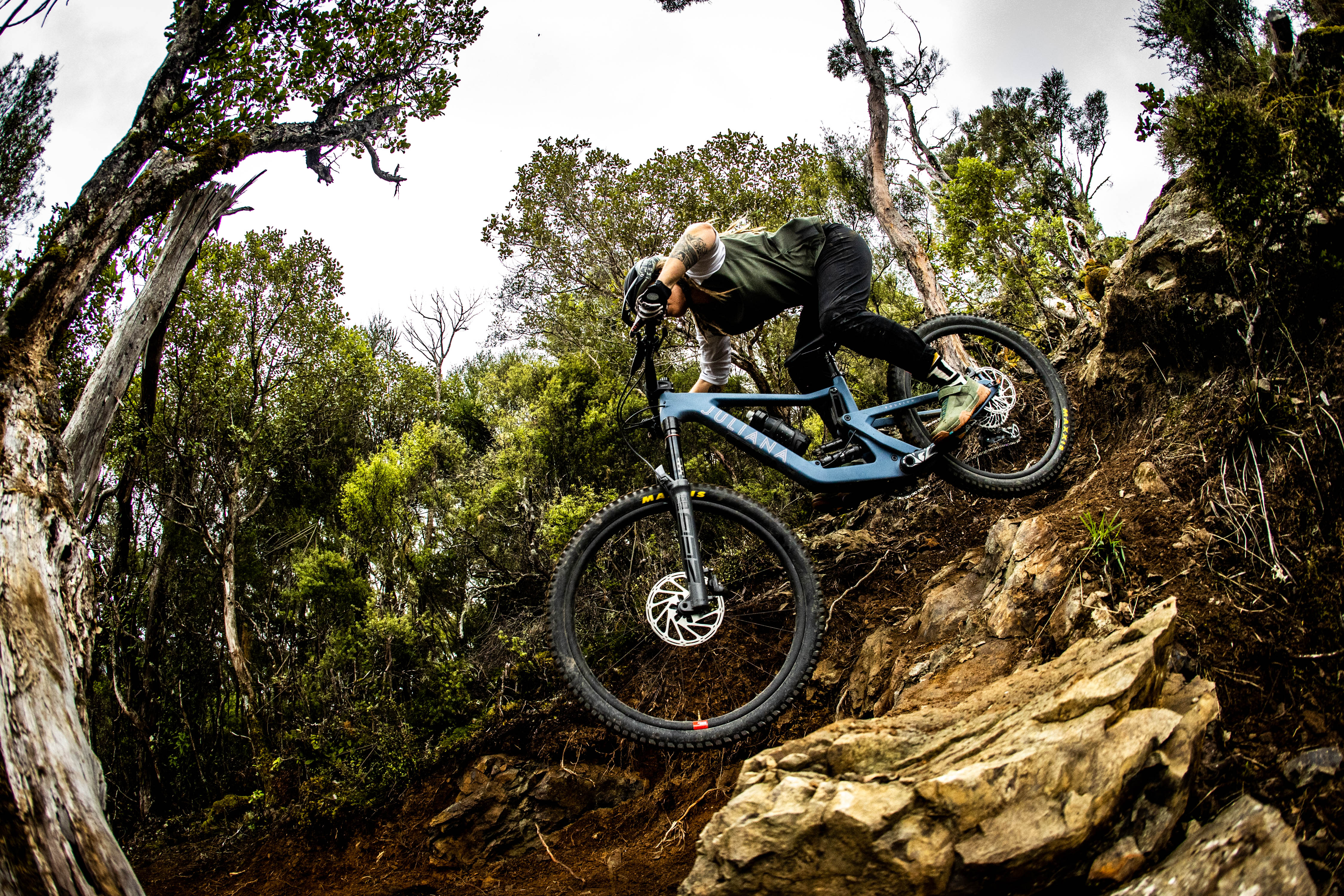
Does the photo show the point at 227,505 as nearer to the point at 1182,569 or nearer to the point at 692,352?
the point at 692,352

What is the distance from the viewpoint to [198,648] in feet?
37.3

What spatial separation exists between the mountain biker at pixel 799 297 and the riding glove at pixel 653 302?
0.06m

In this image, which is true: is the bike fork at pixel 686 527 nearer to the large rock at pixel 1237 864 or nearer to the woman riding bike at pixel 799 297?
the woman riding bike at pixel 799 297

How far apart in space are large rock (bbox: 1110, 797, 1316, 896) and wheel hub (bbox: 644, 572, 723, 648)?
1.56 metres

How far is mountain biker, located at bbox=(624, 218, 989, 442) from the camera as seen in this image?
130 inches

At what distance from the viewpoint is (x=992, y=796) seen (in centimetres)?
172

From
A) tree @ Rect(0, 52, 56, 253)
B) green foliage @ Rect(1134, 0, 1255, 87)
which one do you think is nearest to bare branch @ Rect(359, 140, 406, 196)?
tree @ Rect(0, 52, 56, 253)

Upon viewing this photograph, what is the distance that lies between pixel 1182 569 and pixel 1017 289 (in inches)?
337

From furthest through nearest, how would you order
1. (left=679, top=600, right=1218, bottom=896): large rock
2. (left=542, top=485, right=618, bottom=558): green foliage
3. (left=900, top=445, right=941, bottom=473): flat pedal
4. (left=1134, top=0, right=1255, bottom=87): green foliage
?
(left=1134, top=0, right=1255, bottom=87): green foliage
(left=542, top=485, right=618, bottom=558): green foliage
(left=900, top=445, right=941, bottom=473): flat pedal
(left=679, top=600, right=1218, bottom=896): large rock

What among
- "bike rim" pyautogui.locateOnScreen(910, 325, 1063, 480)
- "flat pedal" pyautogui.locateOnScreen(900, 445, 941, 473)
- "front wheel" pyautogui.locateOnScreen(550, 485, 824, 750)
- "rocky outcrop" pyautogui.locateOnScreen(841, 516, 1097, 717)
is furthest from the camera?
"bike rim" pyautogui.locateOnScreen(910, 325, 1063, 480)

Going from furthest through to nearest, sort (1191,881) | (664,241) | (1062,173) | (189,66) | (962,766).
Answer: (1062,173)
(664,241)
(189,66)
(962,766)
(1191,881)

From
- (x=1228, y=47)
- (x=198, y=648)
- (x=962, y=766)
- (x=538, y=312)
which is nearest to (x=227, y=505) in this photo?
(x=198, y=648)

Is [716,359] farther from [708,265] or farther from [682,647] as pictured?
[682,647]

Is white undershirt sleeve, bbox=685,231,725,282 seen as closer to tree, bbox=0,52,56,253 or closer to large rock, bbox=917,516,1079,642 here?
large rock, bbox=917,516,1079,642
